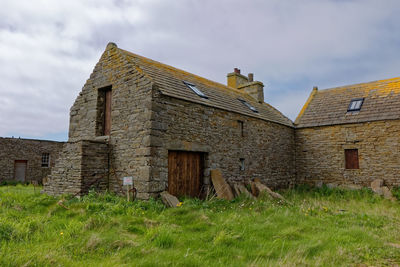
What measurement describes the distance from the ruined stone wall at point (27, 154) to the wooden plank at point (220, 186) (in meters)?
16.3

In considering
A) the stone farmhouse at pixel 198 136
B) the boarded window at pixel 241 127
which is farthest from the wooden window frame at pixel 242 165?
the boarded window at pixel 241 127

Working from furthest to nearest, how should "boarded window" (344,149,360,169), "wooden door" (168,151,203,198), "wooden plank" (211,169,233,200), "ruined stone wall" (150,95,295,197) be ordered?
"boarded window" (344,149,360,169)
"wooden plank" (211,169,233,200)
"wooden door" (168,151,203,198)
"ruined stone wall" (150,95,295,197)

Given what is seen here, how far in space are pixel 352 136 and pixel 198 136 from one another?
8.99 metres

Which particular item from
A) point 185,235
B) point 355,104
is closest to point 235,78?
point 355,104

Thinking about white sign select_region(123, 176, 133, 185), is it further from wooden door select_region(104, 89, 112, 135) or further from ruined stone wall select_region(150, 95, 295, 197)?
wooden door select_region(104, 89, 112, 135)

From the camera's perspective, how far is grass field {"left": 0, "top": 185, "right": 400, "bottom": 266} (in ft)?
15.1

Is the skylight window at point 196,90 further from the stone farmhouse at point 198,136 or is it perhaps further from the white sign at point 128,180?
the white sign at point 128,180

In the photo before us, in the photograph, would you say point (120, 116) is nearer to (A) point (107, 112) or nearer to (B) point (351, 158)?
(A) point (107, 112)

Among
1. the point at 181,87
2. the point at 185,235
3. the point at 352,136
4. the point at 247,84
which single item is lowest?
the point at 185,235

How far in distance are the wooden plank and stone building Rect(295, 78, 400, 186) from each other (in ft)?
24.7

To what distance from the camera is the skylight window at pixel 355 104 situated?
15399mm

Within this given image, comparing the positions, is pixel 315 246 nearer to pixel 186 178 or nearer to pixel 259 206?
pixel 259 206

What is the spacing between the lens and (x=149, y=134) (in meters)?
8.77

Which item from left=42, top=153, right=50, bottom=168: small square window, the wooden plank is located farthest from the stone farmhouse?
left=42, top=153, right=50, bottom=168: small square window
